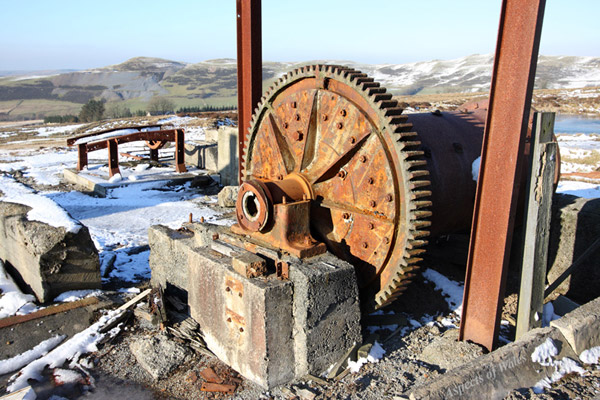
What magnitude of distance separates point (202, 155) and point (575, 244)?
11.0 metres

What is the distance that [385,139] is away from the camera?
384cm

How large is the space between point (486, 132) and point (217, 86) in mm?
98112

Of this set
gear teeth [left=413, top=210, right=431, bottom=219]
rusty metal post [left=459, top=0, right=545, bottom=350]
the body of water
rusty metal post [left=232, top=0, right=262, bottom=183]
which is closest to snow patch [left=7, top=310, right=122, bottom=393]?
rusty metal post [left=232, top=0, right=262, bottom=183]

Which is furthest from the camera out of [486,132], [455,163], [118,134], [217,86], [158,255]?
[217,86]

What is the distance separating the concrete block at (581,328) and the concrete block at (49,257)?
16.6ft

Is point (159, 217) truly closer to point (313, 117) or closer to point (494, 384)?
point (313, 117)

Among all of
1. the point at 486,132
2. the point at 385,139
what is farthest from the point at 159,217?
the point at 486,132

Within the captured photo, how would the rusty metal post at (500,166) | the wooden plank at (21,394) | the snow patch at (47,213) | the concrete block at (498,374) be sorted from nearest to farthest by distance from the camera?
1. the concrete block at (498,374)
2. the rusty metal post at (500,166)
3. the wooden plank at (21,394)
4. the snow patch at (47,213)

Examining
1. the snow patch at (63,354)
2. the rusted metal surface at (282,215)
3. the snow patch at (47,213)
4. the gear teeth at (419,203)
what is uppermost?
the gear teeth at (419,203)

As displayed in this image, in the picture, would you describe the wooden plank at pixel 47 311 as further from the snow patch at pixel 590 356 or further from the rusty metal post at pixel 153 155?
the rusty metal post at pixel 153 155

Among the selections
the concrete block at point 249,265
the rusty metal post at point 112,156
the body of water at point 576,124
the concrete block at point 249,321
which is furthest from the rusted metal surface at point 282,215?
the body of water at point 576,124

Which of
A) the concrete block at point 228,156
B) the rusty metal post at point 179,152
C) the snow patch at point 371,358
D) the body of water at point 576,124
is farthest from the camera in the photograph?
the body of water at point 576,124

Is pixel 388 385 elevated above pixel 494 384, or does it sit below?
below

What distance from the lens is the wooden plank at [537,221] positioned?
145 inches
